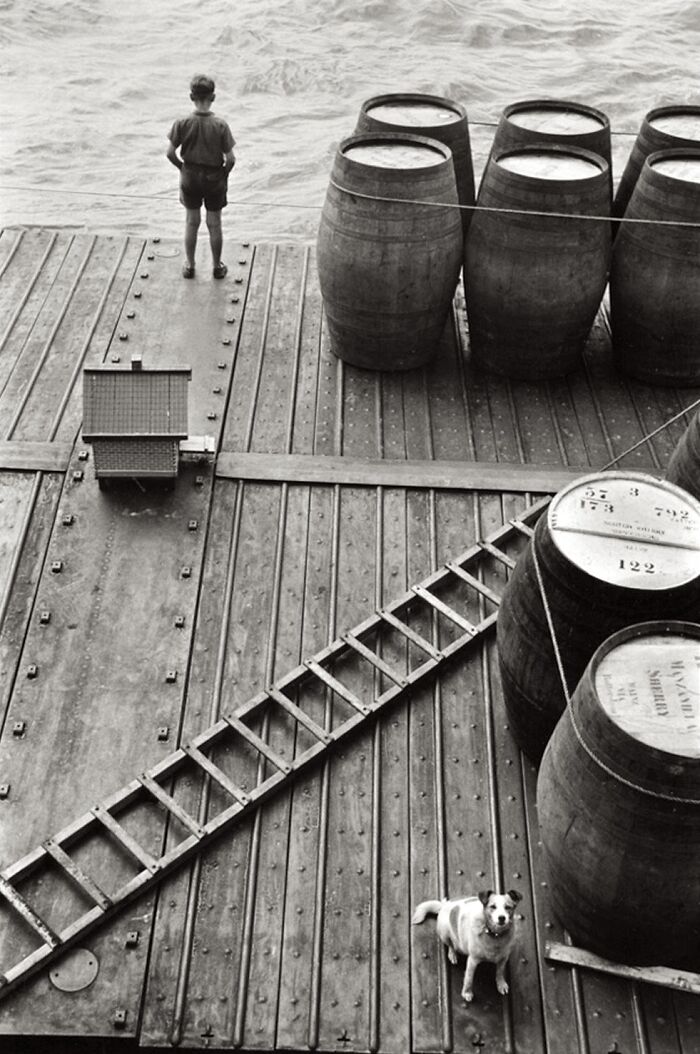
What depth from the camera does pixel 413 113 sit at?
8000mm

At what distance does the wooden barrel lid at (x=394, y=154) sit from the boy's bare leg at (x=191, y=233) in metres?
1.29

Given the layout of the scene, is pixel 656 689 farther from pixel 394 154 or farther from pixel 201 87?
pixel 201 87

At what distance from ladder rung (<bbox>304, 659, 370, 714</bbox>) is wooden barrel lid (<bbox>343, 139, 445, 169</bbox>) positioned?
10.4 feet

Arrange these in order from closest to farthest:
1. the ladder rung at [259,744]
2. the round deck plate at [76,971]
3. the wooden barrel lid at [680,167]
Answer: the round deck plate at [76,971] → the ladder rung at [259,744] → the wooden barrel lid at [680,167]

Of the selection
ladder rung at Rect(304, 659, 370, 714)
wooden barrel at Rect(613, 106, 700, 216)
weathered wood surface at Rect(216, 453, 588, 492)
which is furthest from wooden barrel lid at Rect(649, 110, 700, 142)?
ladder rung at Rect(304, 659, 370, 714)

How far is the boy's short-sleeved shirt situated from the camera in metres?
7.62

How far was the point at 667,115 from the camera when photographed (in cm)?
809

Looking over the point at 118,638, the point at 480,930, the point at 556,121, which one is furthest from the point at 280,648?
the point at 556,121

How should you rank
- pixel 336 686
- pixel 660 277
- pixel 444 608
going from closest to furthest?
pixel 336 686 → pixel 444 608 → pixel 660 277

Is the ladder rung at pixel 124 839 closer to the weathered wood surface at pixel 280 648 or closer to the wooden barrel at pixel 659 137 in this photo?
the weathered wood surface at pixel 280 648

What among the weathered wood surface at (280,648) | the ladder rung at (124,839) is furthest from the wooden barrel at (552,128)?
the ladder rung at (124,839)

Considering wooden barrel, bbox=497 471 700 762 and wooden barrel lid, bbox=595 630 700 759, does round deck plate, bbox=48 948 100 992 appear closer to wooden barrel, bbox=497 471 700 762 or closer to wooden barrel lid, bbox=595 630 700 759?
wooden barrel, bbox=497 471 700 762

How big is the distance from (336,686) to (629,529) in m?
1.47

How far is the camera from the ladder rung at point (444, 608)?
18.2 ft
